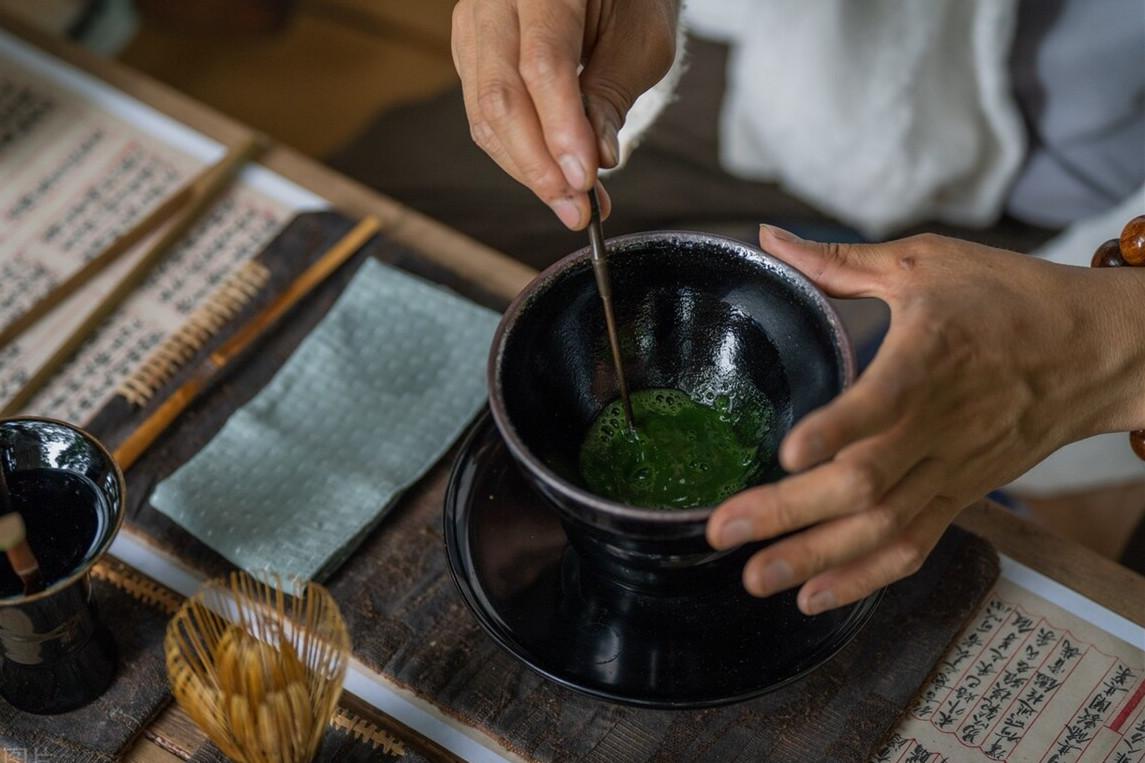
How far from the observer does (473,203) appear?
157 cm

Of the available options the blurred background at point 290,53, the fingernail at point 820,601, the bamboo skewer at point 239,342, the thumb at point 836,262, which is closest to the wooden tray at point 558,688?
the bamboo skewer at point 239,342

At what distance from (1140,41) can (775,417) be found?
78cm

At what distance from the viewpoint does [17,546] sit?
2.45ft

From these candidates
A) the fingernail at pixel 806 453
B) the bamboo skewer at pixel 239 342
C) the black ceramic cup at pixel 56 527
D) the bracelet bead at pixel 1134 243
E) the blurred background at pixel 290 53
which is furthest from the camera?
the blurred background at pixel 290 53

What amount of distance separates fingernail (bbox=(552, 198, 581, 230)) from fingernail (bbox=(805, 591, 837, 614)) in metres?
0.31

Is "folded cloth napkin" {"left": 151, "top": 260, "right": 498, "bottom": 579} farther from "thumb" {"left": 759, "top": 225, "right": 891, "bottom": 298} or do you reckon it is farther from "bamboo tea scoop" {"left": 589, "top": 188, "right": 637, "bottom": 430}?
"thumb" {"left": 759, "top": 225, "right": 891, "bottom": 298}

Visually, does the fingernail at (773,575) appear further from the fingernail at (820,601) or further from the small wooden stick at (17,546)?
the small wooden stick at (17,546)

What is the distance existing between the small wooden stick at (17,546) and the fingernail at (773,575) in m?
0.46

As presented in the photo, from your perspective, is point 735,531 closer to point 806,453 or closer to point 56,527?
point 806,453

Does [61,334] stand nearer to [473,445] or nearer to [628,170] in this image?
[473,445]

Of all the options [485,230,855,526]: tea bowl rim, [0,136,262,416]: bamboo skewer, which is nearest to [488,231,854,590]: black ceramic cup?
[485,230,855,526]: tea bowl rim

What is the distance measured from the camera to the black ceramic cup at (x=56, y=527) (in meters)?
0.81

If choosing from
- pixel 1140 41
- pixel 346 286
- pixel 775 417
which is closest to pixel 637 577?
pixel 775 417

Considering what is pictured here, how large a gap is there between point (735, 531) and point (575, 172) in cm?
29
